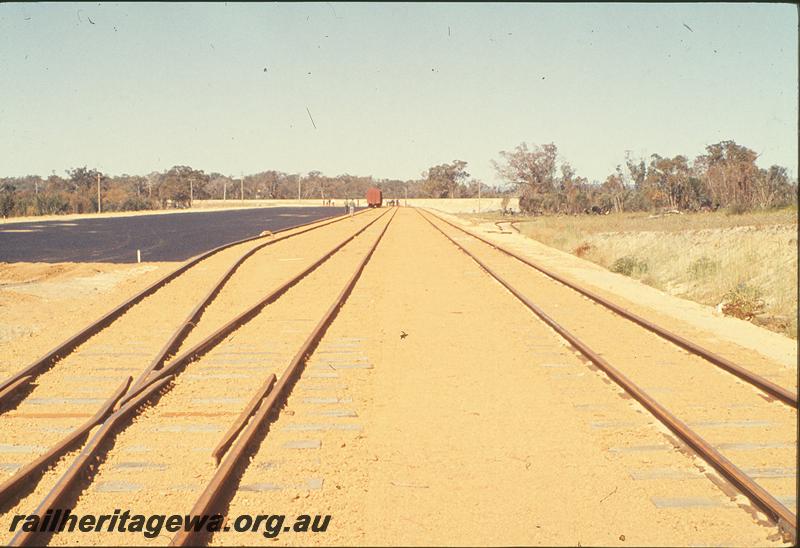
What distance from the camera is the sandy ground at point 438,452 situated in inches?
177

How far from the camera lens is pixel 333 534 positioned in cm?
442

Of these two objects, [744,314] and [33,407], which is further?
[744,314]

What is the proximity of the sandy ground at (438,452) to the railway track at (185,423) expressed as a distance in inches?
1.1

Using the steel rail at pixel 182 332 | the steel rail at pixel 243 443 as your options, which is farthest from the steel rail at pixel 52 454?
the steel rail at pixel 243 443

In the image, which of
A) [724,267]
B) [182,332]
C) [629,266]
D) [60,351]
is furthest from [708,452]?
[629,266]

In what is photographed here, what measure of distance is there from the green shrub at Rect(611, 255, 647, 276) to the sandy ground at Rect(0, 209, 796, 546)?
1064cm

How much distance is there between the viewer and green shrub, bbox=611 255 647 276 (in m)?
21.1

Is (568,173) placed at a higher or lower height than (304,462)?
higher

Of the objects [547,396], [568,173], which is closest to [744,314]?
[547,396]

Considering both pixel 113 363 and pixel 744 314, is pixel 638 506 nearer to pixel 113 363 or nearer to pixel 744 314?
pixel 113 363

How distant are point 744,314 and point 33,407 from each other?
1213cm

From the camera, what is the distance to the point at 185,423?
657cm

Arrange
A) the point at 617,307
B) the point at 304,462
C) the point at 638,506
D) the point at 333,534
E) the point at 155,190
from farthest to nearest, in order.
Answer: the point at 155,190 < the point at 617,307 < the point at 304,462 < the point at 638,506 < the point at 333,534

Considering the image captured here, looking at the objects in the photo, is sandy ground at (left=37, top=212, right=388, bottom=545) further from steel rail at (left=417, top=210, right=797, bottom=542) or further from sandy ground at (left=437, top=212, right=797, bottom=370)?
sandy ground at (left=437, top=212, right=797, bottom=370)
